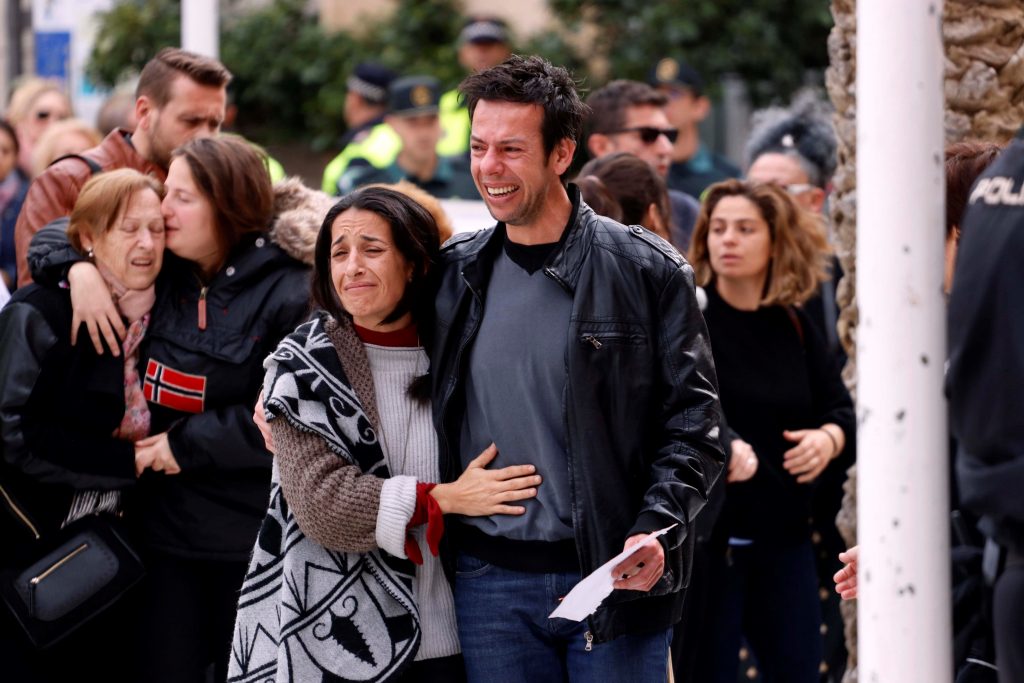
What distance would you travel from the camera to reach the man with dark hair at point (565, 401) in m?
3.49

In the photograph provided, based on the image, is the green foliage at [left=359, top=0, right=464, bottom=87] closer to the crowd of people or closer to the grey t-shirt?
the crowd of people

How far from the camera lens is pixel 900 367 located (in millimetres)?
2646

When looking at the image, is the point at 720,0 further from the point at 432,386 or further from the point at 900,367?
the point at 900,367

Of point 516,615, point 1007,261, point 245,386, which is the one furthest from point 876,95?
point 245,386

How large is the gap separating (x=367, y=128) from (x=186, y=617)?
562cm

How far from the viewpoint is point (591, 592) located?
3322 mm

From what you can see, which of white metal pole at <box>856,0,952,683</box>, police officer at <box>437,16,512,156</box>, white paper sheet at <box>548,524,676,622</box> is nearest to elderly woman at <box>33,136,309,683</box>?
white paper sheet at <box>548,524,676,622</box>

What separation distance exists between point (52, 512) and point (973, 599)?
2.85 meters

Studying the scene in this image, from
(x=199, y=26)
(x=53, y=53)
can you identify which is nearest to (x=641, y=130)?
(x=199, y=26)

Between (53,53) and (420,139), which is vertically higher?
(53,53)

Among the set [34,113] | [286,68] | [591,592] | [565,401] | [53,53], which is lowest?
[591,592]

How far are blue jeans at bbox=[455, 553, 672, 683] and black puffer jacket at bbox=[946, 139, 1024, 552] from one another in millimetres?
1154

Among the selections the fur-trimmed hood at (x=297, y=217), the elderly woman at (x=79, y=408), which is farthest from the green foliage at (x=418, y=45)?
the elderly woman at (x=79, y=408)

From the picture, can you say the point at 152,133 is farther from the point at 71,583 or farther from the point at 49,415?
the point at 71,583
